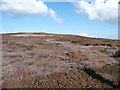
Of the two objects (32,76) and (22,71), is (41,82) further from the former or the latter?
(22,71)

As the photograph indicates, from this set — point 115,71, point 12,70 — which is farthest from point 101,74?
point 12,70

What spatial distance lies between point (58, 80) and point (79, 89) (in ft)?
8.30

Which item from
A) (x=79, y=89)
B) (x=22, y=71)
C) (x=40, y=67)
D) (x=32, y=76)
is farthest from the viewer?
(x=40, y=67)

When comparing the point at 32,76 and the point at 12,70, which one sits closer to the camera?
the point at 32,76

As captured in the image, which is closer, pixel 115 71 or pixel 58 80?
pixel 58 80

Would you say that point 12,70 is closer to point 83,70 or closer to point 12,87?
point 12,87

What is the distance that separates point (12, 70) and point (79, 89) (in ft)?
27.9

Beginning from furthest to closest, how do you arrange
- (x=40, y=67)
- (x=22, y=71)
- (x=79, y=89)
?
(x=40, y=67) → (x=22, y=71) → (x=79, y=89)

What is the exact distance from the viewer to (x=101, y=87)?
67.0 ft

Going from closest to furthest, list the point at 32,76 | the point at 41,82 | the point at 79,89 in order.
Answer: the point at 79,89, the point at 41,82, the point at 32,76

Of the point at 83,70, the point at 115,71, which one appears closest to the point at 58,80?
the point at 83,70

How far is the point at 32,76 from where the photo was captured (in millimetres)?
23219

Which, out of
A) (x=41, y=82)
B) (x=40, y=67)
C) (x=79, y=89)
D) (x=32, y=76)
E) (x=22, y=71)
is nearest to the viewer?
(x=79, y=89)

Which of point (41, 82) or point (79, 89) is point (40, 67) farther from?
point (79, 89)
